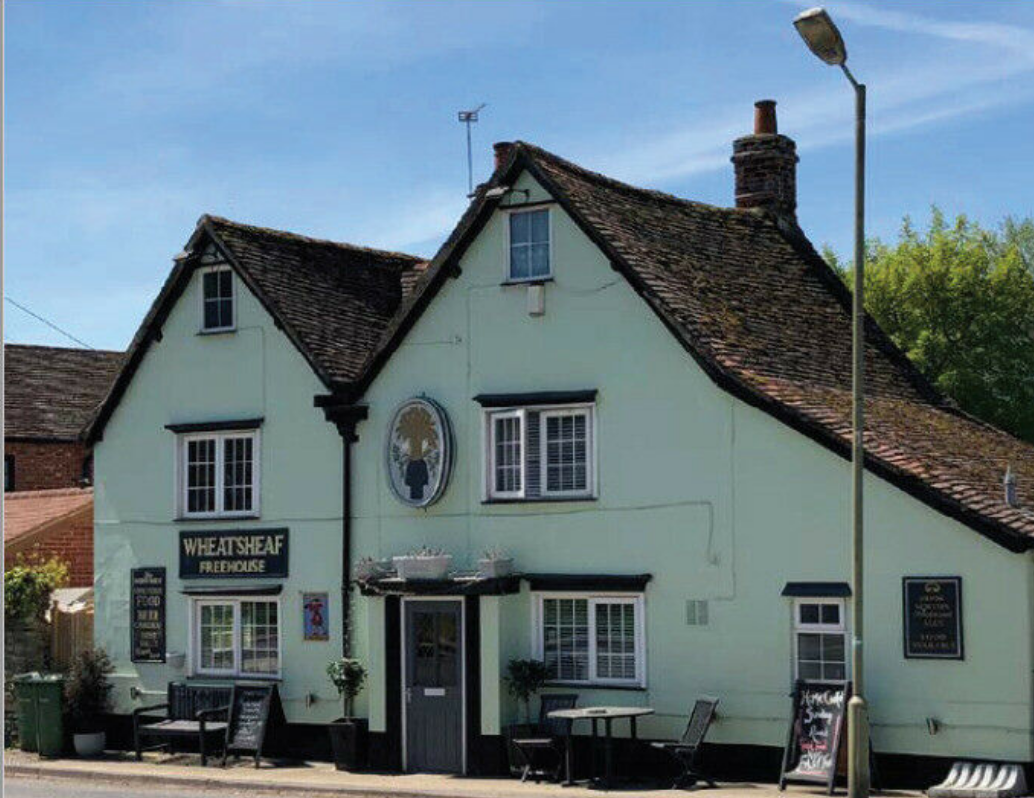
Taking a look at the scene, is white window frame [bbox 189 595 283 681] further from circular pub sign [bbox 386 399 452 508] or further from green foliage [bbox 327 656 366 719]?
circular pub sign [bbox 386 399 452 508]

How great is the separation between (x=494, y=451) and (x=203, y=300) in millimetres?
6130

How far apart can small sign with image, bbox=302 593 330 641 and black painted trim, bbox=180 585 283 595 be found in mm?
522

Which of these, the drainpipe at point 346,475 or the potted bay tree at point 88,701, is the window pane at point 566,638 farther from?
the potted bay tree at point 88,701

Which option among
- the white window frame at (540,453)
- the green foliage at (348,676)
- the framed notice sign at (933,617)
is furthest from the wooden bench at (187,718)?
the framed notice sign at (933,617)

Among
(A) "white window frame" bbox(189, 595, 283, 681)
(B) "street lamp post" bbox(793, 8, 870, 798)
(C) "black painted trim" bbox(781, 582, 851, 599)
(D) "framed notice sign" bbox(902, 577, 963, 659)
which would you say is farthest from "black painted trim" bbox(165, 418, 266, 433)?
(B) "street lamp post" bbox(793, 8, 870, 798)

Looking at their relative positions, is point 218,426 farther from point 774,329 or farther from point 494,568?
point 774,329

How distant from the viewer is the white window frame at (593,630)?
22.3 metres

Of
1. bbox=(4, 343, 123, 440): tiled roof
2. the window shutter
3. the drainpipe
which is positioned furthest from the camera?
bbox=(4, 343, 123, 440): tiled roof

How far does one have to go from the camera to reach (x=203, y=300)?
90.3ft

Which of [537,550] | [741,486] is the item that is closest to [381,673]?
[537,550]

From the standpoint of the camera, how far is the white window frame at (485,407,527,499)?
23.5 meters

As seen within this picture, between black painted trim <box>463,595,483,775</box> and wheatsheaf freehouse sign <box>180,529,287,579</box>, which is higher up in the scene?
wheatsheaf freehouse sign <box>180,529,287,579</box>

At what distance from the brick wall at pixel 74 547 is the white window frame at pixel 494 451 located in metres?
12.3

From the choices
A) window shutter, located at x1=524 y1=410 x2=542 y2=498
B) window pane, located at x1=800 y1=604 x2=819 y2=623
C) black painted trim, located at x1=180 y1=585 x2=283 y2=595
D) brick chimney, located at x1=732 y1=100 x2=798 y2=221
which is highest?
brick chimney, located at x1=732 y1=100 x2=798 y2=221
